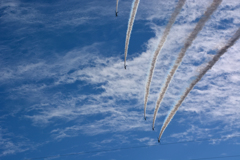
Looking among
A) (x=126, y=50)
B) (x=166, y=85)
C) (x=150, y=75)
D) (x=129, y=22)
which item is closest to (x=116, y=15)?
(x=129, y=22)

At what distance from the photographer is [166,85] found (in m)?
23.9

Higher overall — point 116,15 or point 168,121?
point 116,15

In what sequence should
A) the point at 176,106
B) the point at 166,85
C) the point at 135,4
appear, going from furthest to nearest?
the point at 176,106
the point at 166,85
the point at 135,4

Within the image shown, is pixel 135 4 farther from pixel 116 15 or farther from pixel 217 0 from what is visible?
pixel 217 0

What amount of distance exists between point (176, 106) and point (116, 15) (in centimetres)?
1512

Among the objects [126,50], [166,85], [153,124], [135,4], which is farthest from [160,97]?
[135,4]

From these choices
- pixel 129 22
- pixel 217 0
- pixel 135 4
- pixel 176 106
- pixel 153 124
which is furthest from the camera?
pixel 153 124

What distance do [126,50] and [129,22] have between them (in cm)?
400

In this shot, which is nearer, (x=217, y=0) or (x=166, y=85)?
(x=217, y=0)

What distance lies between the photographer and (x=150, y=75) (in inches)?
978

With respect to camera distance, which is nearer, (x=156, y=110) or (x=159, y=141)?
(x=156, y=110)

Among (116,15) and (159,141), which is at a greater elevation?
(116,15)

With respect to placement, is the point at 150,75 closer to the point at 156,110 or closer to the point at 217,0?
the point at 156,110

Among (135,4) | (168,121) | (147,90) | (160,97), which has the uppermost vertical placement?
(135,4)
